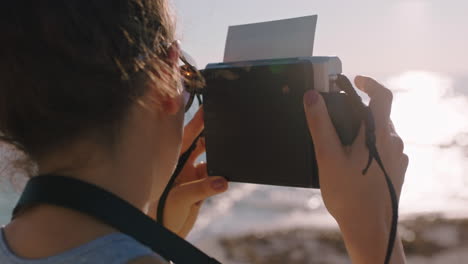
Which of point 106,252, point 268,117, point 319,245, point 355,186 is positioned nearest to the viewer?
point 106,252

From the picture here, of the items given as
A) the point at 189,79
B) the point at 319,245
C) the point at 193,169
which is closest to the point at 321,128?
the point at 189,79

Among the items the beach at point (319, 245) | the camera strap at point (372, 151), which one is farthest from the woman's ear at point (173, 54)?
the beach at point (319, 245)

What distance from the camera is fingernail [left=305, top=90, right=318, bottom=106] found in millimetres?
924

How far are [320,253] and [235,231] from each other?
645mm

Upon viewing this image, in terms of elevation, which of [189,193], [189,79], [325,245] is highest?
[189,79]

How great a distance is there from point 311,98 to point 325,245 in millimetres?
3192

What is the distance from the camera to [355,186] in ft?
2.97

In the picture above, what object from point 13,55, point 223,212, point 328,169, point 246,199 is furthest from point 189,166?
point 246,199

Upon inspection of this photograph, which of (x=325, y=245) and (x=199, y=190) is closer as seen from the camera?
(x=199, y=190)

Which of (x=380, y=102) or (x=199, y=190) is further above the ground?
(x=380, y=102)

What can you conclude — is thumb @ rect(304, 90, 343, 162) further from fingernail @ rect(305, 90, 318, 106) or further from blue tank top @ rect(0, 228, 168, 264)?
blue tank top @ rect(0, 228, 168, 264)

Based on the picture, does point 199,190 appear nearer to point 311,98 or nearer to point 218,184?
point 218,184

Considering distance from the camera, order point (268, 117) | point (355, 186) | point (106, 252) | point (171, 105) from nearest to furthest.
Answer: point (106, 252) → point (171, 105) → point (355, 186) → point (268, 117)

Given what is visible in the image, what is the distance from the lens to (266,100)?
3.35 feet
